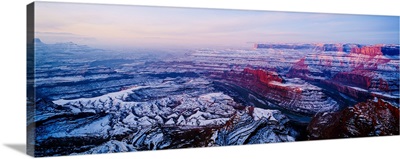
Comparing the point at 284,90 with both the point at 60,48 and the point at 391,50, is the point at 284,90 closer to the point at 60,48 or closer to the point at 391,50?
the point at 391,50

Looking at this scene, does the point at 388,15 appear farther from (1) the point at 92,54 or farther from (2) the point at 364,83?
(1) the point at 92,54

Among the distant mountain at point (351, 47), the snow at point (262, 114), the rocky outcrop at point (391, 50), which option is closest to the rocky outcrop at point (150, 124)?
the snow at point (262, 114)

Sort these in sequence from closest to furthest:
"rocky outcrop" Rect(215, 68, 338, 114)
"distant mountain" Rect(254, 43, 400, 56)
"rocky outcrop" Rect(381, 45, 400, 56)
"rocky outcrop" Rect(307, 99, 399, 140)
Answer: "rocky outcrop" Rect(215, 68, 338, 114)
"distant mountain" Rect(254, 43, 400, 56)
"rocky outcrop" Rect(307, 99, 399, 140)
"rocky outcrop" Rect(381, 45, 400, 56)

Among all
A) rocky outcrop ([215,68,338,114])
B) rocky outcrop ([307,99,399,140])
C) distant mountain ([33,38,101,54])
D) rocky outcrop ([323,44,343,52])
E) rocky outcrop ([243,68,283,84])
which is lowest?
rocky outcrop ([307,99,399,140])

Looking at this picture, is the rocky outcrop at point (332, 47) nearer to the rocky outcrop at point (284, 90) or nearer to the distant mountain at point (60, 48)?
the rocky outcrop at point (284, 90)

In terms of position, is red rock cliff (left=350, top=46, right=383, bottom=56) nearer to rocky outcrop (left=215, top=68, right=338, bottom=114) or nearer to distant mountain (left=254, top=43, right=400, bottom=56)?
distant mountain (left=254, top=43, right=400, bottom=56)

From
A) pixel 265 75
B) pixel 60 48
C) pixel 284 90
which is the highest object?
pixel 60 48

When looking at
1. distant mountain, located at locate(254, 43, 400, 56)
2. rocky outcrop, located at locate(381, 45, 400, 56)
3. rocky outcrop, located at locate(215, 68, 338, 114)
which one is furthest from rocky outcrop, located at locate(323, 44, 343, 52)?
rocky outcrop, located at locate(381, 45, 400, 56)

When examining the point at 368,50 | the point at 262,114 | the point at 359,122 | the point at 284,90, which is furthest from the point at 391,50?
the point at 262,114

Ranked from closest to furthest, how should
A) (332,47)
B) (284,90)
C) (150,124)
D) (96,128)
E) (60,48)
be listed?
(60,48), (96,128), (150,124), (284,90), (332,47)
